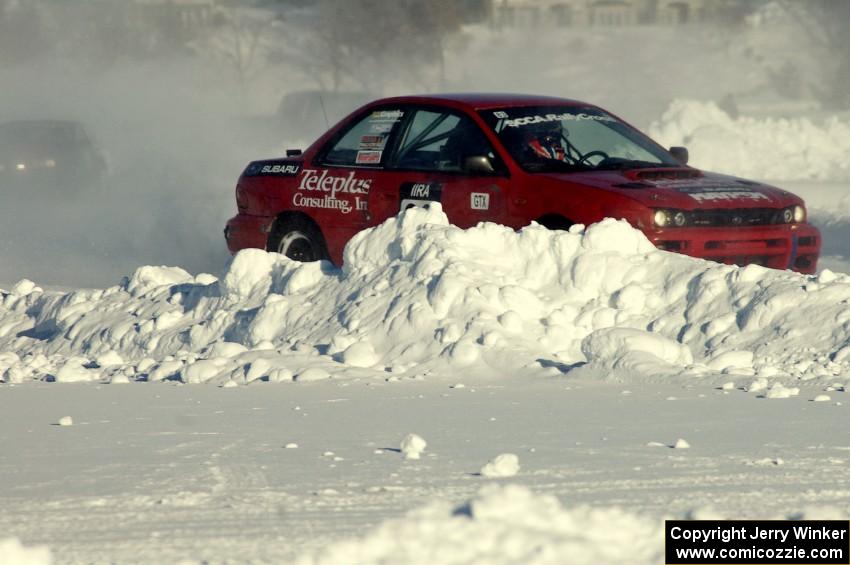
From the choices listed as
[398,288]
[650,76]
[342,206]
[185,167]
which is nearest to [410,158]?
[342,206]

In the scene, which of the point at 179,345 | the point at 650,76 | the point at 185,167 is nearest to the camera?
the point at 179,345

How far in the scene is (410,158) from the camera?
29.0ft

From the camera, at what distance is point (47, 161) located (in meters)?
19.6

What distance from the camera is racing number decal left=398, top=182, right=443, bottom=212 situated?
854 centimetres

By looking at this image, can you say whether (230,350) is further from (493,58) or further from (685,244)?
(493,58)

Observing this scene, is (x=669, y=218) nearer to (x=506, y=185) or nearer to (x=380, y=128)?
(x=506, y=185)

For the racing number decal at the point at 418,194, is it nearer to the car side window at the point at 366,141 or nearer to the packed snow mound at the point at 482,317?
the car side window at the point at 366,141

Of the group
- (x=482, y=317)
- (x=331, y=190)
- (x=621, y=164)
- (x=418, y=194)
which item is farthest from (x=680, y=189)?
(x=331, y=190)

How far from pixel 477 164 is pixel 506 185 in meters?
0.21

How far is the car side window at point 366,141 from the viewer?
9031 mm

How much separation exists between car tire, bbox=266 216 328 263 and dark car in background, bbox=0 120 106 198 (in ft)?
34.2

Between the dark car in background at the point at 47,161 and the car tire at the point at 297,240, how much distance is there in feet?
34.2

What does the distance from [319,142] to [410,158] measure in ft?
Answer: 2.69

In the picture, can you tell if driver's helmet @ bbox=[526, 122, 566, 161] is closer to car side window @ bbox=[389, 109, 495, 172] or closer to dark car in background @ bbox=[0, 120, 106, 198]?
car side window @ bbox=[389, 109, 495, 172]
